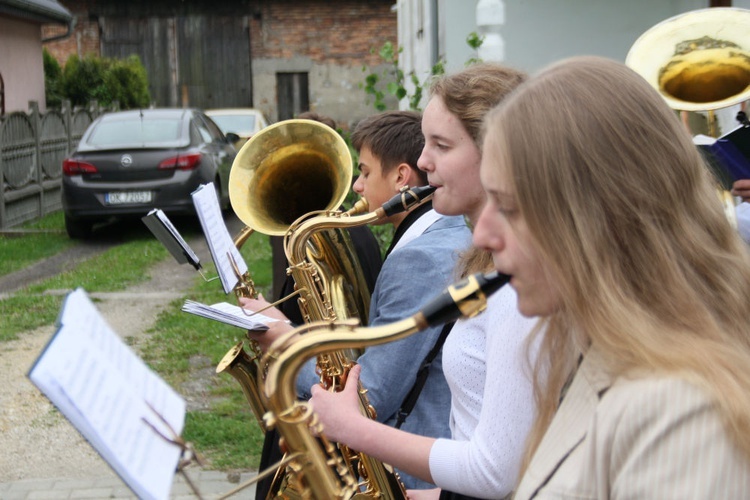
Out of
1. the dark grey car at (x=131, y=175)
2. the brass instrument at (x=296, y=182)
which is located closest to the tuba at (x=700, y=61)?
the brass instrument at (x=296, y=182)

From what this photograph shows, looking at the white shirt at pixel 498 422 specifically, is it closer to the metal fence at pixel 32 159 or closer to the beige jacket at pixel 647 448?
the beige jacket at pixel 647 448

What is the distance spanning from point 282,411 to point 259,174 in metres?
2.06

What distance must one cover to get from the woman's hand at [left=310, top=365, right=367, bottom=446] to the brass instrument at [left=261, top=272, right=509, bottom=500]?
208 mm

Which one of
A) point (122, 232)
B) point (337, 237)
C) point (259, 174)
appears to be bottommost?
point (122, 232)

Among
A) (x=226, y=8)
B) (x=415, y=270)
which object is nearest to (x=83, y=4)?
(x=226, y=8)

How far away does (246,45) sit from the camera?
23.8 metres

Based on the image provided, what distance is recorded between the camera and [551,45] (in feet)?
24.3

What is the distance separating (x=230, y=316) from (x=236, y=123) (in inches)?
555

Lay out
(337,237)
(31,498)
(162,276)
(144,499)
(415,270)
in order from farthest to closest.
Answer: (162,276) → (31,498) → (337,237) → (415,270) → (144,499)

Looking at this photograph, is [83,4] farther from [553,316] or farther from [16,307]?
[553,316]

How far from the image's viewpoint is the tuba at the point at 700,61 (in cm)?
388

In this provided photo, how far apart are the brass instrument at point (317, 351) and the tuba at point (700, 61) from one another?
2.70 meters

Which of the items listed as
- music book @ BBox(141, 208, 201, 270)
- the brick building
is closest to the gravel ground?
music book @ BBox(141, 208, 201, 270)

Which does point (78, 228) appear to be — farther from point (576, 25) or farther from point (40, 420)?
point (576, 25)
